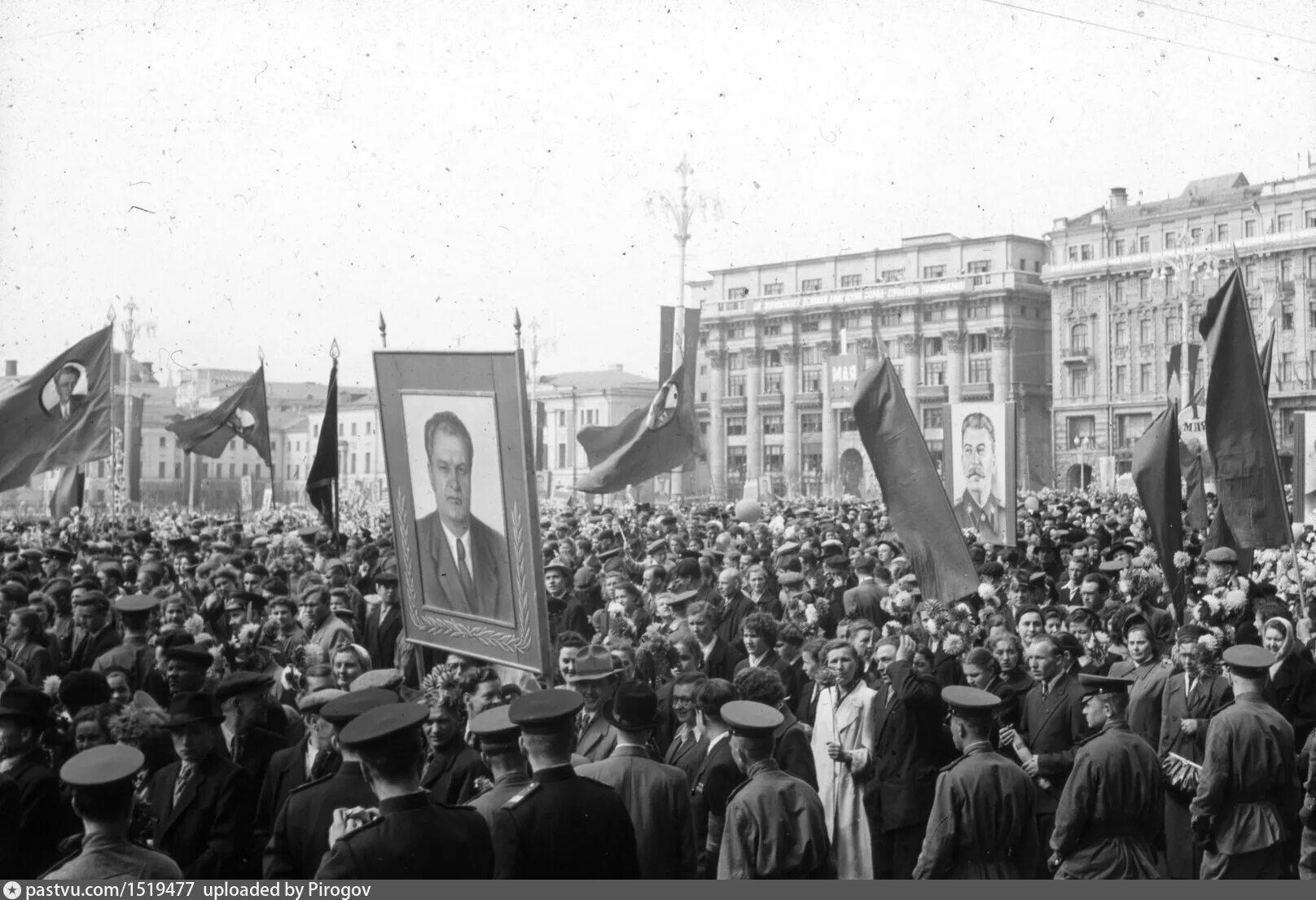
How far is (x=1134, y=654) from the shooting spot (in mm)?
6957

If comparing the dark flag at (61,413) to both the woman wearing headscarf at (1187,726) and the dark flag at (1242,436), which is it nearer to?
the dark flag at (1242,436)

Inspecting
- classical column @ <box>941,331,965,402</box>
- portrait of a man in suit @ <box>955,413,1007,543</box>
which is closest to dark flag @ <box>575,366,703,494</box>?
portrait of a man in suit @ <box>955,413,1007,543</box>

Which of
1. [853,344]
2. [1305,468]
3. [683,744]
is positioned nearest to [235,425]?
[1305,468]

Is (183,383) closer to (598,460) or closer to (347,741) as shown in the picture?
(598,460)

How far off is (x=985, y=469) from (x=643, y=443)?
310 cm

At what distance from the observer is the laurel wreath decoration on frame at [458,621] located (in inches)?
207

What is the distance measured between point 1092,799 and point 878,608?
4736mm

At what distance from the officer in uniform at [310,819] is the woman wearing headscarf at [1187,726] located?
11.9 feet

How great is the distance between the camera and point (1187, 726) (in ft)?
20.3

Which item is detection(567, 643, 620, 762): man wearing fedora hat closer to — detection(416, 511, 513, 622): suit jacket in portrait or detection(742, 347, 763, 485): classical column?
detection(416, 511, 513, 622): suit jacket in portrait

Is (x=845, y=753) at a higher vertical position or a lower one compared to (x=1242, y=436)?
lower

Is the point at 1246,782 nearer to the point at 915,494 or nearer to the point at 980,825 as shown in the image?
the point at 980,825

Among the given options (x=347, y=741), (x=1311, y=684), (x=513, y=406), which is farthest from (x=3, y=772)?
(x=1311, y=684)

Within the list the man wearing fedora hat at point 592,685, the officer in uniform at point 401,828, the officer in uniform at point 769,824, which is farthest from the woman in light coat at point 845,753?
the officer in uniform at point 401,828
